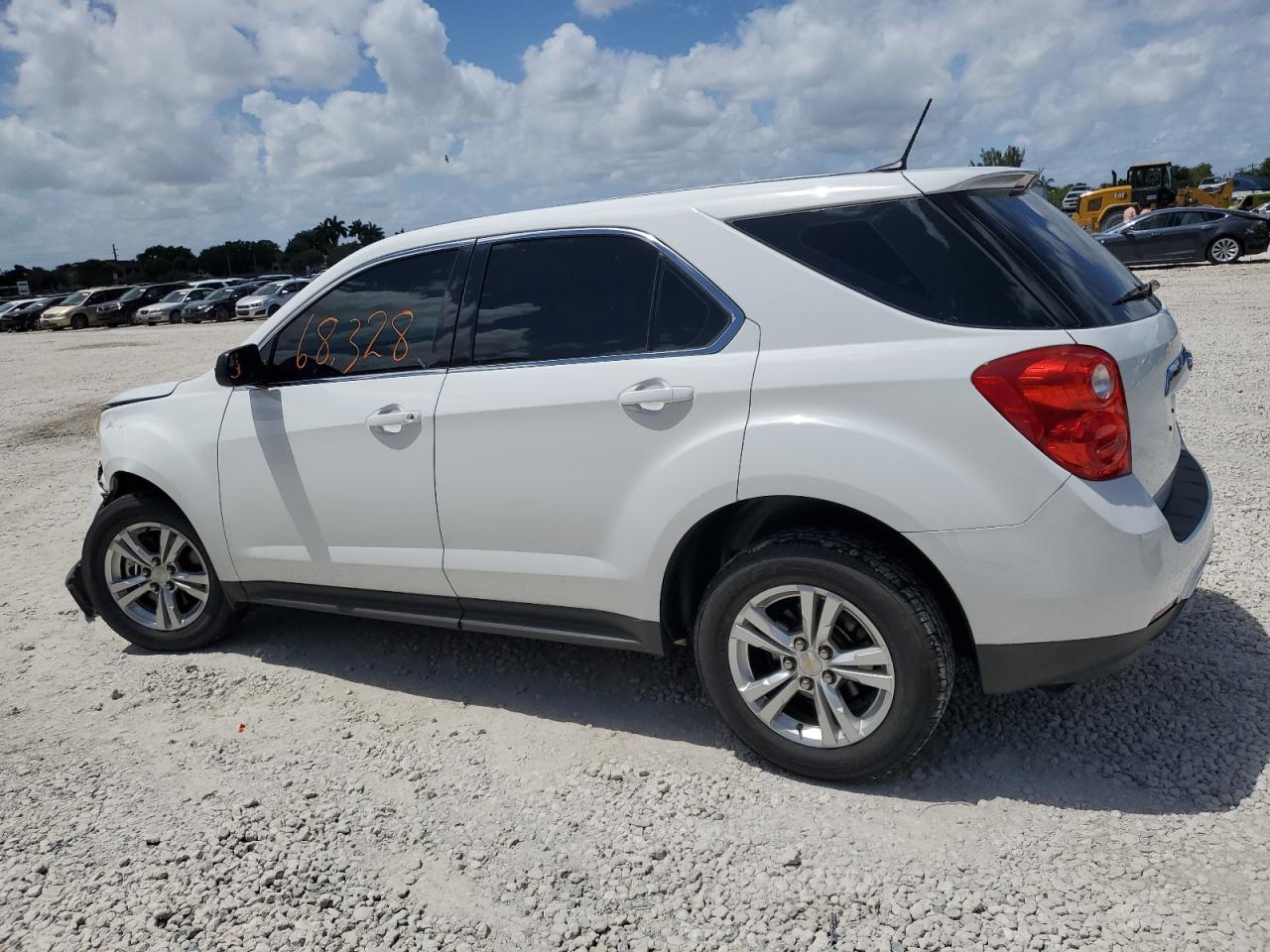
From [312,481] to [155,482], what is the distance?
0.95 m

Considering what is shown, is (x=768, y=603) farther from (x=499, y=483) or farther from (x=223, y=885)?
(x=223, y=885)

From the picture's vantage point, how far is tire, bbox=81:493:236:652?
175 inches

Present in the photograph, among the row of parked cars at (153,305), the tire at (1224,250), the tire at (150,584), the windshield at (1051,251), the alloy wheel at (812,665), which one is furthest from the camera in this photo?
the row of parked cars at (153,305)

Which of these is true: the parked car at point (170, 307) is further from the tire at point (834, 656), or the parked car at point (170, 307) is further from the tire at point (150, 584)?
the tire at point (834, 656)

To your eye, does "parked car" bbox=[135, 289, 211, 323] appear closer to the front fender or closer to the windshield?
the front fender

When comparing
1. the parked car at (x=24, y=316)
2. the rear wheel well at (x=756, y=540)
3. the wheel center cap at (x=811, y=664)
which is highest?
the rear wheel well at (x=756, y=540)

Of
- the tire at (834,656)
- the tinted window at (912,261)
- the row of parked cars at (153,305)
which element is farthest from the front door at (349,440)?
the row of parked cars at (153,305)

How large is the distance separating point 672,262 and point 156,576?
2.95 metres

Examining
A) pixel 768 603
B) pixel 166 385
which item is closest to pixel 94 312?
pixel 166 385

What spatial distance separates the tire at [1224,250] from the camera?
76.2 feet

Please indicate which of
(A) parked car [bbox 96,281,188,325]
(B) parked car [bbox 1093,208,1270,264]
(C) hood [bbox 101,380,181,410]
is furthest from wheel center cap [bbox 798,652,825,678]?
(A) parked car [bbox 96,281,188,325]

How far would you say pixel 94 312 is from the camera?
41.1 metres

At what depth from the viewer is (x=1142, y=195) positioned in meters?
33.8

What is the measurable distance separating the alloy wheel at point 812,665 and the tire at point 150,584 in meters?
2.58
